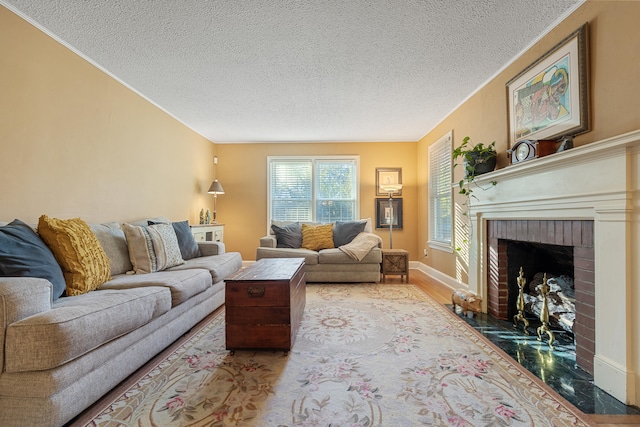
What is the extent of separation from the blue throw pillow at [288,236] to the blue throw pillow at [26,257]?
314 cm

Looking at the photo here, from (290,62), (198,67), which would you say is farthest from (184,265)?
(290,62)

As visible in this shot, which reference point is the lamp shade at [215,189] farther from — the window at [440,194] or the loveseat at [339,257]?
the window at [440,194]

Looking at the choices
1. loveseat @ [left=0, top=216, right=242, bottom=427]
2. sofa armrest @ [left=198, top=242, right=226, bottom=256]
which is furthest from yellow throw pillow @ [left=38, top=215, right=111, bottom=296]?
sofa armrest @ [left=198, top=242, right=226, bottom=256]

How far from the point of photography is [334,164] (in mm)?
5832

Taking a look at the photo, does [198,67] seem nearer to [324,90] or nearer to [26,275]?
[324,90]

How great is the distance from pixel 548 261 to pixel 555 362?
47.6 inches

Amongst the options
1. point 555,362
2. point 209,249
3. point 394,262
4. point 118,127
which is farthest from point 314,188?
point 555,362

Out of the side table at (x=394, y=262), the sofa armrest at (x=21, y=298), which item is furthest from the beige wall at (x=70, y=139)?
the side table at (x=394, y=262)

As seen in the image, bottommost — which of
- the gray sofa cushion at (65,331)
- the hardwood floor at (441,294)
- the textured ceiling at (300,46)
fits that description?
the hardwood floor at (441,294)

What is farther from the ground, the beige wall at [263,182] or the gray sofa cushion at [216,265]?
the beige wall at [263,182]

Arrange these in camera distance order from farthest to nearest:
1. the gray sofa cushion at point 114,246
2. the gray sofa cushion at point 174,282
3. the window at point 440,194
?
1. the window at point 440,194
2. the gray sofa cushion at point 114,246
3. the gray sofa cushion at point 174,282

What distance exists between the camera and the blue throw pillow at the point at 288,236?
484 cm

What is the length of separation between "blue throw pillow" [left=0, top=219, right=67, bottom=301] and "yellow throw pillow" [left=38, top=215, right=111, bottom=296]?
55 millimetres

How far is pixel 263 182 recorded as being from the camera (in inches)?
230
